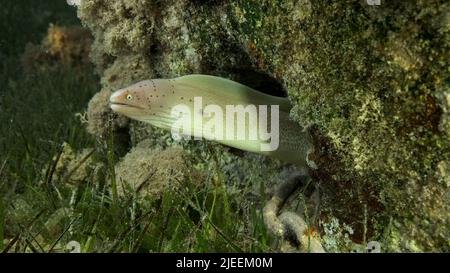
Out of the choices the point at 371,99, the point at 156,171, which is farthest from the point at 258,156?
the point at 371,99

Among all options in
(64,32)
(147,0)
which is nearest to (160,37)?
(147,0)

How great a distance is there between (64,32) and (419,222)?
737 centimetres

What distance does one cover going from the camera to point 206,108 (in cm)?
307

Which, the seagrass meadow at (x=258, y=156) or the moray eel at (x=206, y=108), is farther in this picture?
the moray eel at (x=206, y=108)

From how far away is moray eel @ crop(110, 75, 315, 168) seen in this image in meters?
3.03

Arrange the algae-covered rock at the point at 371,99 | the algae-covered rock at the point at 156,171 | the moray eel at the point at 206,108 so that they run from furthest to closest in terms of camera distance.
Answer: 1. the algae-covered rock at the point at 156,171
2. the moray eel at the point at 206,108
3. the algae-covered rock at the point at 371,99

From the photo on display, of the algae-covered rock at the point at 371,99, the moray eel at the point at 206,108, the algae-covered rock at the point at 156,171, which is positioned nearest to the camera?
the algae-covered rock at the point at 371,99

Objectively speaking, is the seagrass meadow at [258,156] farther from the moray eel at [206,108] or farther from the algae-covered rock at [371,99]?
the moray eel at [206,108]

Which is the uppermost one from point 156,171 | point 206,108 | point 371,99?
point 371,99

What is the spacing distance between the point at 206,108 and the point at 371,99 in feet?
4.03

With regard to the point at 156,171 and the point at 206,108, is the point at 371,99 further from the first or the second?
the point at 156,171

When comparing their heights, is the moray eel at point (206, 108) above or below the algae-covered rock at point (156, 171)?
above

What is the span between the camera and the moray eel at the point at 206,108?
3.03 metres

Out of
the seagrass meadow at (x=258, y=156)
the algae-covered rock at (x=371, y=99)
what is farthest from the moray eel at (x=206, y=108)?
the algae-covered rock at (x=371, y=99)
